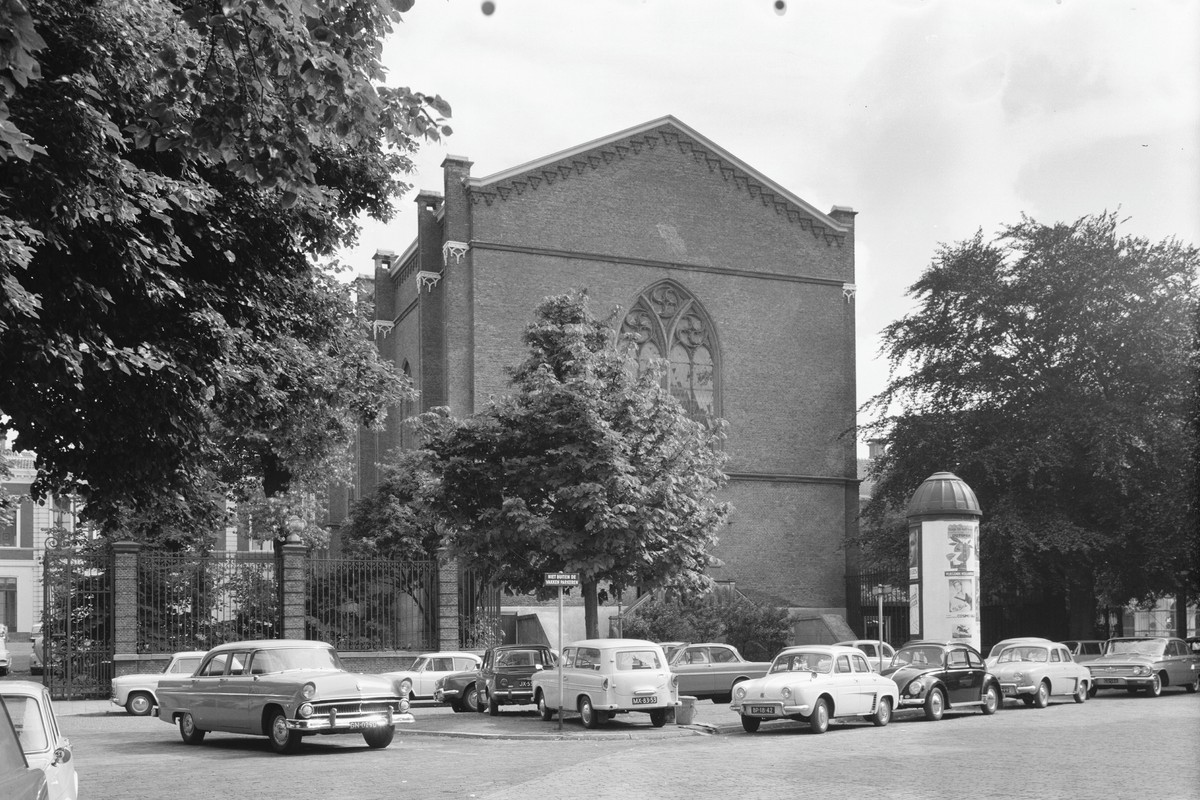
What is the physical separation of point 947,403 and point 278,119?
33.4 meters

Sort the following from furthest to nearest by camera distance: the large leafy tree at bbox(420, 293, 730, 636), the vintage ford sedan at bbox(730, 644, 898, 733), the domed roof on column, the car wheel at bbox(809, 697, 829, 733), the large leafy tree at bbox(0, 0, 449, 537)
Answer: the domed roof on column
the large leafy tree at bbox(420, 293, 730, 636)
the car wheel at bbox(809, 697, 829, 733)
the vintage ford sedan at bbox(730, 644, 898, 733)
the large leafy tree at bbox(0, 0, 449, 537)

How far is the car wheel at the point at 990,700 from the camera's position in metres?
22.5

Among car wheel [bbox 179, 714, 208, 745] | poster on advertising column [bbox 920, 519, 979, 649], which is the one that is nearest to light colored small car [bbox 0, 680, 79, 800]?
car wheel [bbox 179, 714, 208, 745]

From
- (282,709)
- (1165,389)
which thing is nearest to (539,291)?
(1165,389)

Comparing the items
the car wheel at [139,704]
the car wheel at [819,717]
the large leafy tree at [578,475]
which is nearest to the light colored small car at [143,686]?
the car wheel at [139,704]

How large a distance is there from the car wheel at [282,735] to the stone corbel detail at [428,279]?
2620 centimetres

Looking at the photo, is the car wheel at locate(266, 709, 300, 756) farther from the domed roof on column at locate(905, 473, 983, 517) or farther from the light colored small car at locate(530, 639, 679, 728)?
the domed roof on column at locate(905, 473, 983, 517)

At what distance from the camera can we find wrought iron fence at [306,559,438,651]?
1197 inches

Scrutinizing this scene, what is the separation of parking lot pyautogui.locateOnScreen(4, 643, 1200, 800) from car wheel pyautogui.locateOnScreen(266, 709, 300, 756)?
A: 225mm

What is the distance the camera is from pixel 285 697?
16.8 metres

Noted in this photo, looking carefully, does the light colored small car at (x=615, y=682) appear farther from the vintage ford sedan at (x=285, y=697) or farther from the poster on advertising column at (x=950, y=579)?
the poster on advertising column at (x=950, y=579)

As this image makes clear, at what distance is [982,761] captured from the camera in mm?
14805

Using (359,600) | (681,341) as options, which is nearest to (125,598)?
(359,600)

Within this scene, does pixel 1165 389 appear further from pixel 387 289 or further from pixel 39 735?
pixel 39 735
